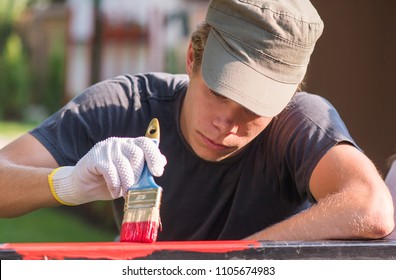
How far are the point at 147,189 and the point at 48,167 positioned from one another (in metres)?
0.72

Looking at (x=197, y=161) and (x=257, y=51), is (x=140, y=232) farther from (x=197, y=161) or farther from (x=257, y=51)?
(x=197, y=161)

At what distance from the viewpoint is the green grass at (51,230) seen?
24.2 feet

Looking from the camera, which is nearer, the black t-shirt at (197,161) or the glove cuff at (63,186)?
the glove cuff at (63,186)

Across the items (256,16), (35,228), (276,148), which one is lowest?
(35,228)

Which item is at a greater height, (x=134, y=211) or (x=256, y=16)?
(x=256, y=16)

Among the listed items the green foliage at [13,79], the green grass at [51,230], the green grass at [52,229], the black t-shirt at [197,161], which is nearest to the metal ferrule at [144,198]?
the black t-shirt at [197,161]

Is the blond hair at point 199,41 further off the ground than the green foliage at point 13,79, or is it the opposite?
the blond hair at point 199,41

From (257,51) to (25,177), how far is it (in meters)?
0.82

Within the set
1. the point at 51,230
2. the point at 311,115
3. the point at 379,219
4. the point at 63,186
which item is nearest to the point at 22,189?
the point at 63,186

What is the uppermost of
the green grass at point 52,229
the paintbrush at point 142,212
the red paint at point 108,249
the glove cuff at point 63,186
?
the red paint at point 108,249

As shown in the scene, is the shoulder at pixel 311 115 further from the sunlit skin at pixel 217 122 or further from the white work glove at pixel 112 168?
the white work glove at pixel 112 168

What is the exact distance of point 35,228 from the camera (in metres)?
7.81
